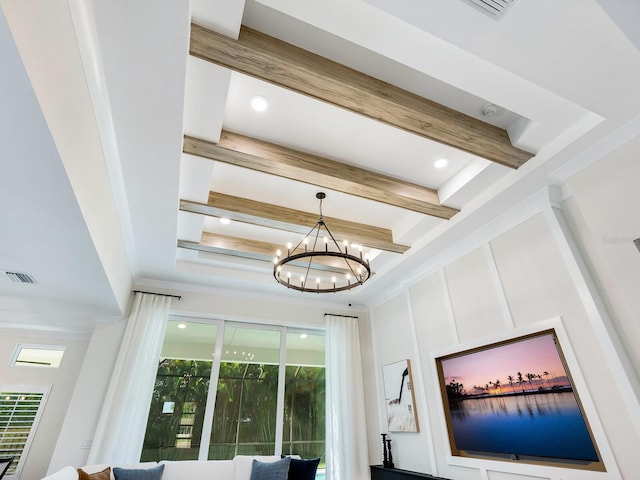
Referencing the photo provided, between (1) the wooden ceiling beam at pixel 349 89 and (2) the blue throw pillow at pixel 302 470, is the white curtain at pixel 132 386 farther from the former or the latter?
(1) the wooden ceiling beam at pixel 349 89

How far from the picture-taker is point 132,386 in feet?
13.7

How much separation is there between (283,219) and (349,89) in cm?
176

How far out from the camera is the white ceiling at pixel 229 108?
1.68m

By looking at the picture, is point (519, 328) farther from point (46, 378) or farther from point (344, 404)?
point (46, 378)

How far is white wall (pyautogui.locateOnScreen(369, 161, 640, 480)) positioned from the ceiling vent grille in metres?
1.68

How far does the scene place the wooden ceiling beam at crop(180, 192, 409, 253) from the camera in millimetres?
3439

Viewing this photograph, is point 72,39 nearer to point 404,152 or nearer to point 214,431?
point 404,152

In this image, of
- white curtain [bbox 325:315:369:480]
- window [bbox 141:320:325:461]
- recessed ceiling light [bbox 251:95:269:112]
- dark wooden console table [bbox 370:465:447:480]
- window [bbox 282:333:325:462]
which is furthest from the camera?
window [bbox 282:333:325:462]

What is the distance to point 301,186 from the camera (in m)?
3.49

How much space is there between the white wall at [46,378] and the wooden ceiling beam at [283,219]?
11.4 ft

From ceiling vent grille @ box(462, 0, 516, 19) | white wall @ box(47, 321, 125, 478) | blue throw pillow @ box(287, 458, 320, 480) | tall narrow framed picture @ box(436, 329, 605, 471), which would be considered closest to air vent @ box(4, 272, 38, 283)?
white wall @ box(47, 321, 125, 478)

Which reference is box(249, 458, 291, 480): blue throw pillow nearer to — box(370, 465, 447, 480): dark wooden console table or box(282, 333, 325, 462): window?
box(282, 333, 325, 462): window

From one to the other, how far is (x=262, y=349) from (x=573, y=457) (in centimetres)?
402

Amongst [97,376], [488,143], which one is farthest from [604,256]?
[97,376]
